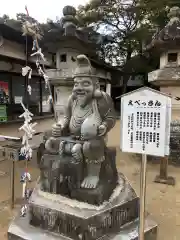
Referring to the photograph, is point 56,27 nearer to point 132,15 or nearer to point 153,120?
point 153,120

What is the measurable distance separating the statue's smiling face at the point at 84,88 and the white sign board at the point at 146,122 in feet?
2.92

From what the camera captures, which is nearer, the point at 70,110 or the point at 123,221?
the point at 123,221

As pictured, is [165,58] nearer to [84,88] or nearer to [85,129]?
[84,88]

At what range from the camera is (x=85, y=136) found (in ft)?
9.29

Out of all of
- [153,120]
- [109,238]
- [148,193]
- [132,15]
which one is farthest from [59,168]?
[132,15]

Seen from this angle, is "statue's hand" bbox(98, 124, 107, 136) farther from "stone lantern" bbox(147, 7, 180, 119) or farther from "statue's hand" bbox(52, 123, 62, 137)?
"stone lantern" bbox(147, 7, 180, 119)

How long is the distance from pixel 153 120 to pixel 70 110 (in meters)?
1.46

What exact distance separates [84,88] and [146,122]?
113cm

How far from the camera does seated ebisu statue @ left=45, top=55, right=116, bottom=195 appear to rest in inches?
107

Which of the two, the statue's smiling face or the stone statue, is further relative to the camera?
the statue's smiling face

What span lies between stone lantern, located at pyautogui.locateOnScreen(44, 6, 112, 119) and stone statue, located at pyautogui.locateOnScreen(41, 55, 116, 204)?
9.18 ft

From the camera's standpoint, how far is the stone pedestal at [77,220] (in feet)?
8.24

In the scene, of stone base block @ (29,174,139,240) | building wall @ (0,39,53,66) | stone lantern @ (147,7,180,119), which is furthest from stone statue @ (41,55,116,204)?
building wall @ (0,39,53,66)

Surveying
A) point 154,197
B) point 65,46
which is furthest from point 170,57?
point 154,197
